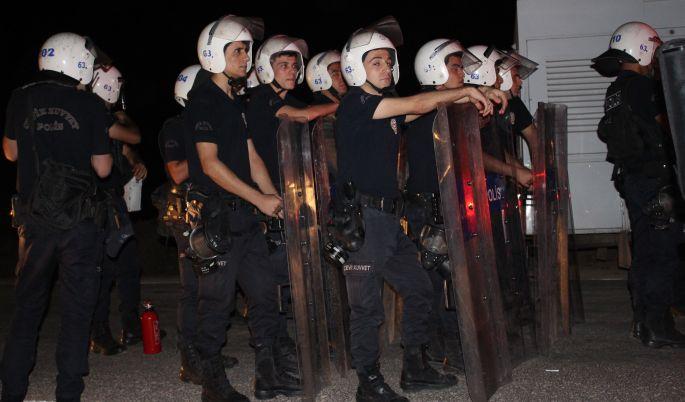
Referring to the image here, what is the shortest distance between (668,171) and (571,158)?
308cm

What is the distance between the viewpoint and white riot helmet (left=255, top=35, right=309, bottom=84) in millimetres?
6285

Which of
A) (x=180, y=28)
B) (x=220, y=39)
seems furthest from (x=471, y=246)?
(x=180, y=28)

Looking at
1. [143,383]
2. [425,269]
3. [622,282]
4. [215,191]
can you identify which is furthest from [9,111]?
[622,282]

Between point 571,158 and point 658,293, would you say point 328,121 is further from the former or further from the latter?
point 571,158

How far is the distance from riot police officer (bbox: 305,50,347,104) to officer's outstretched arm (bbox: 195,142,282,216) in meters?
2.38

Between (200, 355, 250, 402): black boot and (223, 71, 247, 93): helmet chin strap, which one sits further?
(223, 71, 247, 93): helmet chin strap

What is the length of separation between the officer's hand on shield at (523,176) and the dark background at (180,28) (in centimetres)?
1483

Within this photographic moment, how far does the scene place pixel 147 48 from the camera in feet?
72.0

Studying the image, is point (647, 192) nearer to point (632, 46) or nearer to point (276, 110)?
point (632, 46)

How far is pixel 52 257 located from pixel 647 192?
4100mm

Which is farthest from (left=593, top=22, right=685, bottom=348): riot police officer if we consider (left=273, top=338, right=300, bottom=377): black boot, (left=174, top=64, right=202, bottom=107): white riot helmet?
(left=174, top=64, right=202, bottom=107): white riot helmet

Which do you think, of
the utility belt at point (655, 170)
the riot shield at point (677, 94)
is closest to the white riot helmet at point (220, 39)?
the utility belt at point (655, 170)

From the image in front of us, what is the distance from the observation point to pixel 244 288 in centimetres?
533

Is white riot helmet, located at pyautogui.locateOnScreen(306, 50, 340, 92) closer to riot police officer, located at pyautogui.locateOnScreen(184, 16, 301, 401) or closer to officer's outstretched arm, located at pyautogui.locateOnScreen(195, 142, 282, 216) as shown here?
riot police officer, located at pyautogui.locateOnScreen(184, 16, 301, 401)
